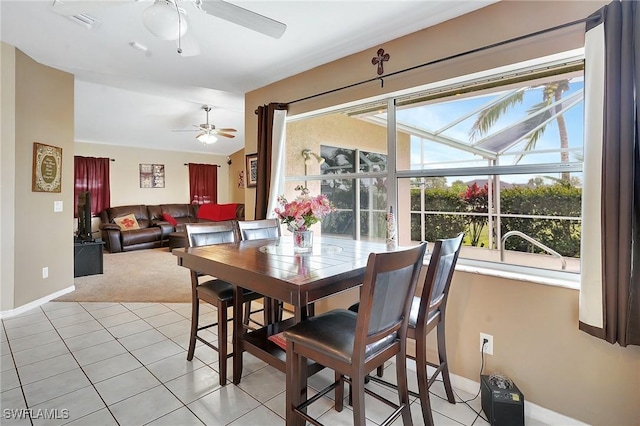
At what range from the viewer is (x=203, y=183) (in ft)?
29.6

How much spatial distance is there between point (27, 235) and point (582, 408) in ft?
16.1

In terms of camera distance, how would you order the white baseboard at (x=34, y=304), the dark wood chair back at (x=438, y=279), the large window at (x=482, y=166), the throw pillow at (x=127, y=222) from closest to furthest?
1. the dark wood chair back at (x=438, y=279)
2. the large window at (x=482, y=166)
3. the white baseboard at (x=34, y=304)
4. the throw pillow at (x=127, y=222)

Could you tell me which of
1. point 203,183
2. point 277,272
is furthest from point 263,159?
point 203,183

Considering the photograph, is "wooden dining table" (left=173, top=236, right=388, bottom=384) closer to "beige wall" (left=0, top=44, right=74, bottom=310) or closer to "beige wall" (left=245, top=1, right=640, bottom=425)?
"beige wall" (left=245, top=1, right=640, bottom=425)

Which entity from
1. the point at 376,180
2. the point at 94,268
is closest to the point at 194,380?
the point at 376,180

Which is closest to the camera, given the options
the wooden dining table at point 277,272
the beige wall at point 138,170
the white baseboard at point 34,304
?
the wooden dining table at point 277,272

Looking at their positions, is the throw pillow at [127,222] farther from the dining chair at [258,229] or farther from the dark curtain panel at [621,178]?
the dark curtain panel at [621,178]

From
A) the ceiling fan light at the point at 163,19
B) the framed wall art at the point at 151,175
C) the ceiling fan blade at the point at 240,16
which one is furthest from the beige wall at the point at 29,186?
the framed wall art at the point at 151,175

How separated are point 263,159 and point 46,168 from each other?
248cm

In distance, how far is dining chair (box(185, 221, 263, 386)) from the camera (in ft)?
6.88

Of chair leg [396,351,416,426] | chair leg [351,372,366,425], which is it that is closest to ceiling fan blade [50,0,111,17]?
chair leg [351,372,366,425]

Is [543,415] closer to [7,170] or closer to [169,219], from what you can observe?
[7,170]

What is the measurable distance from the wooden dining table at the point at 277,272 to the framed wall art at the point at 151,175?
674 cm

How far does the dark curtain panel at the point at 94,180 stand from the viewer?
6.89 metres
